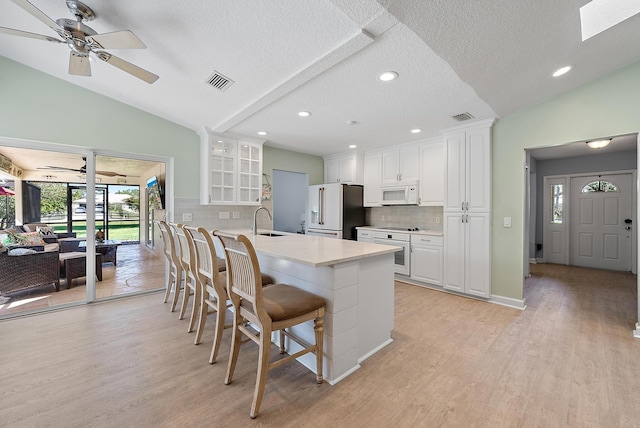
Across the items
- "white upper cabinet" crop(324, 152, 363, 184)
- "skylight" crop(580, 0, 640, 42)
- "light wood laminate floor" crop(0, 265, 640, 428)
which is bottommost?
"light wood laminate floor" crop(0, 265, 640, 428)

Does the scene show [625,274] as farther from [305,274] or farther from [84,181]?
[84,181]

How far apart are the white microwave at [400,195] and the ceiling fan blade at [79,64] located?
162 inches

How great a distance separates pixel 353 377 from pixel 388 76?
2.52 metres

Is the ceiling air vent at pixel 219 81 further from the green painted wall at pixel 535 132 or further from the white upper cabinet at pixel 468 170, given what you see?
the green painted wall at pixel 535 132

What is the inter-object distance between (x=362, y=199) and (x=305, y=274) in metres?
3.46

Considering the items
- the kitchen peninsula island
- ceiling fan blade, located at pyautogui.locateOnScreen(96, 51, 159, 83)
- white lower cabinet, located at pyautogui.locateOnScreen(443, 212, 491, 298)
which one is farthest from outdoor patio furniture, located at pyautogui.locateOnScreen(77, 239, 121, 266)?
white lower cabinet, located at pyautogui.locateOnScreen(443, 212, 491, 298)

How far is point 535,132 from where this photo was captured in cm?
321

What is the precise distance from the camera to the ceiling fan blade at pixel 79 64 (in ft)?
6.90

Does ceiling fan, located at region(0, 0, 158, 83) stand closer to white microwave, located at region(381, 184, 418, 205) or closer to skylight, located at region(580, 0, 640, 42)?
skylight, located at region(580, 0, 640, 42)

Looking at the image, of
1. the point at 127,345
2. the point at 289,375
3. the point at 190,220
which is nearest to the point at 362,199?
the point at 190,220

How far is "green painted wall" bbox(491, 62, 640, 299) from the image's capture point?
8.90 feet

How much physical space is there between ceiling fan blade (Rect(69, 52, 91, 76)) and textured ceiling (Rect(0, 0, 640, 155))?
0.30m

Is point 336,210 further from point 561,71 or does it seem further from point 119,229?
point 119,229

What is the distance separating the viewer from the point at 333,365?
1.85m
